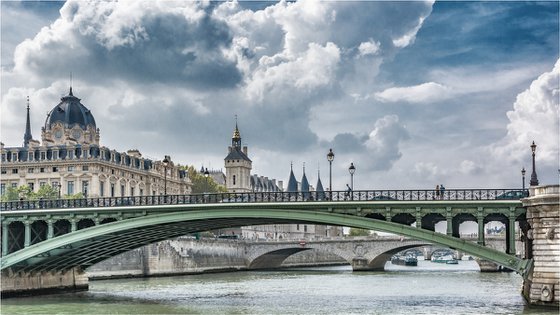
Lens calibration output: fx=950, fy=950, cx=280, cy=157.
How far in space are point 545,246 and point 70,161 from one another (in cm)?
8595

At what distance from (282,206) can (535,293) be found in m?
14.0

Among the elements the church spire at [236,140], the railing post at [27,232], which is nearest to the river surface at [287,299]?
the railing post at [27,232]

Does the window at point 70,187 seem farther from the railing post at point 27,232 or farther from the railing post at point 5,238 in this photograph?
the railing post at point 27,232

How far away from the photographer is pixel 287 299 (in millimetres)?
56750

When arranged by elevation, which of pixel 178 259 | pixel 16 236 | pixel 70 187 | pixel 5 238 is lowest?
pixel 178 259

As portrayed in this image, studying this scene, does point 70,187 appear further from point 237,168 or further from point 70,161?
point 237,168

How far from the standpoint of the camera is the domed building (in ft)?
392

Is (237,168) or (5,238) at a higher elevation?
(237,168)

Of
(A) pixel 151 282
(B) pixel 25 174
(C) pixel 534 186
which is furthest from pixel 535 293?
(B) pixel 25 174

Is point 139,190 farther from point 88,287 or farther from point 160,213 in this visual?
point 160,213

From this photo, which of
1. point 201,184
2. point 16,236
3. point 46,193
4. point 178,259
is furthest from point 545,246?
point 201,184

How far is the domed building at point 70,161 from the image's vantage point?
11956cm

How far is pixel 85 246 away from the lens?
57281 mm

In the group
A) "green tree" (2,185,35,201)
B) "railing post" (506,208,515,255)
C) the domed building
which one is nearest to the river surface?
"railing post" (506,208,515,255)
